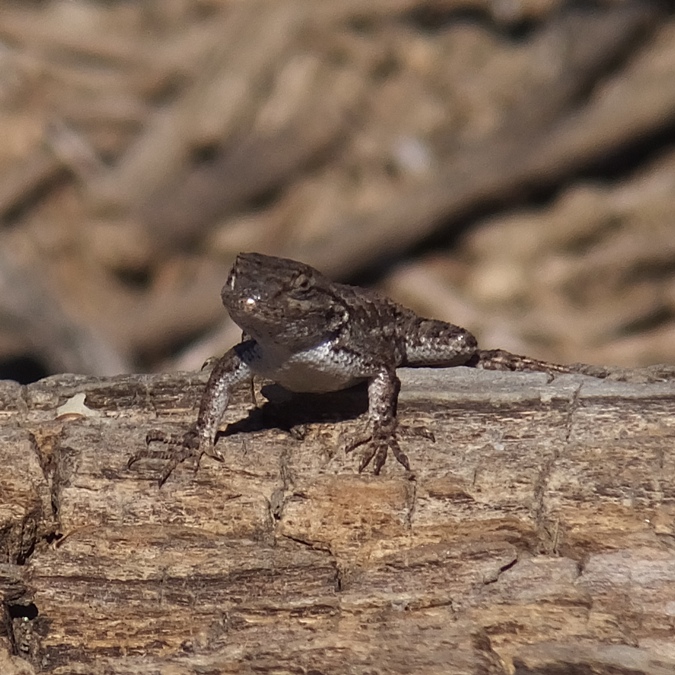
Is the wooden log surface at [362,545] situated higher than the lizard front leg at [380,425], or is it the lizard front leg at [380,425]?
the lizard front leg at [380,425]

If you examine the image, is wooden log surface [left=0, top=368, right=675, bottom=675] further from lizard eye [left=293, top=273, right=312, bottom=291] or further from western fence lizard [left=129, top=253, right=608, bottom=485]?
lizard eye [left=293, top=273, right=312, bottom=291]

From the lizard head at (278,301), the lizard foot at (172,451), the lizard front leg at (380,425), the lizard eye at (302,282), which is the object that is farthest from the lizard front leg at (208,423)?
the lizard front leg at (380,425)

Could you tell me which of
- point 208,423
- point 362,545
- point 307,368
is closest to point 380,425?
point 307,368

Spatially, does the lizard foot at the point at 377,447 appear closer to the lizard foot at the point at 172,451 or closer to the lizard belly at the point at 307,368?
the lizard belly at the point at 307,368

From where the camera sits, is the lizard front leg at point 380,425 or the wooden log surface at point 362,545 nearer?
the wooden log surface at point 362,545

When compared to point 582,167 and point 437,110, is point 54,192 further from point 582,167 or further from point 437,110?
point 582,167

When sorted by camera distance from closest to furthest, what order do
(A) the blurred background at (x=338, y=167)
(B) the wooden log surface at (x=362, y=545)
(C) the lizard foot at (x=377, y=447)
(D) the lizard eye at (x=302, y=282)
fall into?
(B) the wooden log surface at (x=362, y=545)
(C) the lizard foot at (x=377, y=447)
(D) the lizard eye at (x=302, y=282)
(A) the blurred background at (x=338, y=167)

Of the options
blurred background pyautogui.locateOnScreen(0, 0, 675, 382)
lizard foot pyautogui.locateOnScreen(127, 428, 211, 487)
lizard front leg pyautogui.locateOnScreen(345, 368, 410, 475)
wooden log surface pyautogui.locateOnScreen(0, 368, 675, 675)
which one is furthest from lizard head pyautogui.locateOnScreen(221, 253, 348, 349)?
blurred background pyautogui.locateOnScreen(0, 0, 675, 382)

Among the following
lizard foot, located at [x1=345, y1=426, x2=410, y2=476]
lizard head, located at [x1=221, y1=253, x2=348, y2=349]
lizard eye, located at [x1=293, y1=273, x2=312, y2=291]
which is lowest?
lizard foot, located at [x1=345, y1=426, x2=410, y2=476]
